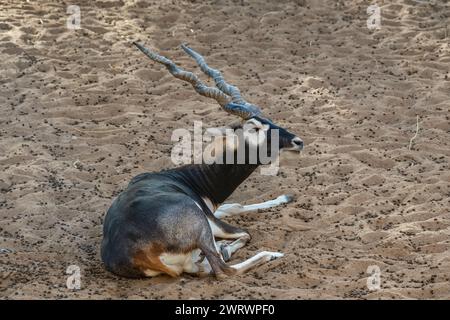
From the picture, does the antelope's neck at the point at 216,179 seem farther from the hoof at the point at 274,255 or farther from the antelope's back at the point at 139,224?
the hoof at the point at 274,255

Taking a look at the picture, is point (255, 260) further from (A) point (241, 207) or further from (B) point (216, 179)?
(A) point (241, 207)

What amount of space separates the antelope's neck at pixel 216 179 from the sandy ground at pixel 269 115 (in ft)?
1.18

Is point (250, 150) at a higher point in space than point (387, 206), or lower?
higher

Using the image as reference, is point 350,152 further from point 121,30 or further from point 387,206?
point 121,30

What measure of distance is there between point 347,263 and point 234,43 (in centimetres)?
518

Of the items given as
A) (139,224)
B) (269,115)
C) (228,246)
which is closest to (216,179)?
(228,246)

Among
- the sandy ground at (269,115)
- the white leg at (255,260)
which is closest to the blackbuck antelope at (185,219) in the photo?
the white leg at (255,260)

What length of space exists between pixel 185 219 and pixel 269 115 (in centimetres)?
329

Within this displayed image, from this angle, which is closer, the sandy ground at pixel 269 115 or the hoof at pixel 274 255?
the sandy ground at pixel 269 115

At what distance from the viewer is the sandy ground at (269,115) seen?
6078 millimetres

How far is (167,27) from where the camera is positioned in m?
11.1

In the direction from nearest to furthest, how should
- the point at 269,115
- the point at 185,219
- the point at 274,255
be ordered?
the point at 185,219 < the point at 274,255 < the point at 269,115

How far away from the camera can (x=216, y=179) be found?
7.06 meters

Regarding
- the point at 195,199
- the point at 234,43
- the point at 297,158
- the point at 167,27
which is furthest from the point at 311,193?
the point at 167,27
